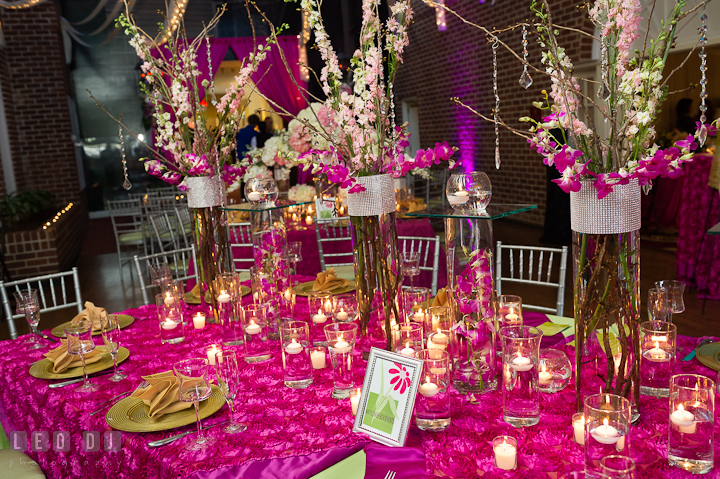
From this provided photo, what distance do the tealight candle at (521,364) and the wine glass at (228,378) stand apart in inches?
25.7

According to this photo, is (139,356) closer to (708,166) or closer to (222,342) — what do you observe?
(222,342)

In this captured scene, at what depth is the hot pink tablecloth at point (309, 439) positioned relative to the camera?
1206mm

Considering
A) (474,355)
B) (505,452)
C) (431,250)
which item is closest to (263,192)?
(474,355)

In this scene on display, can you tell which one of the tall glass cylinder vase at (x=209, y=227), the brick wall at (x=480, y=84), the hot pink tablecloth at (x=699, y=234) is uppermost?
the brick wall at (x=480, y=84)

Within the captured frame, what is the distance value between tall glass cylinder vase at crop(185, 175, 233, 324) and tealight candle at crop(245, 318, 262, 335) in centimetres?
49

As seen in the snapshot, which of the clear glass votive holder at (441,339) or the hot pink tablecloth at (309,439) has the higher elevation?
the clear glass votive holder at (441,339)

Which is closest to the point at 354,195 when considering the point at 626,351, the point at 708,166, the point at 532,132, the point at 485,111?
the point at 532,132

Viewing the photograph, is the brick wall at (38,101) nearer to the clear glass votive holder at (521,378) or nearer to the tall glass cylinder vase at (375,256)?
the tall glass cylinder vase at (375,256)

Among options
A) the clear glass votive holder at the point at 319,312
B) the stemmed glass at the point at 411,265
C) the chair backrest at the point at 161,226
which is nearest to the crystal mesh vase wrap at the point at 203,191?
the clear glass votive holder at the point at 319,312

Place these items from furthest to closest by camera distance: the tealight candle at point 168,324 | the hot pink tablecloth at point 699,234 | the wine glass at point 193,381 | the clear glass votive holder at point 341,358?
the hot pink tablecloth at point 699,234 → the tealight candle at point 168,324 → the clear glass votive holder at point 341,358 → the wine glass at point 193,381

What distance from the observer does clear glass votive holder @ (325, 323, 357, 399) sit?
4.97 feet

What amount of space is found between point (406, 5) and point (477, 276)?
0.76m

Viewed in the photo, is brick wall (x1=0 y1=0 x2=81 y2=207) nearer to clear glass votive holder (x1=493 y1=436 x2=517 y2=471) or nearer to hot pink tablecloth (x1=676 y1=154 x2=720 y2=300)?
hot pink tablecloth (x1=676 y1=154 x2=720 y2=300)

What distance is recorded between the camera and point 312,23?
5.42ft
